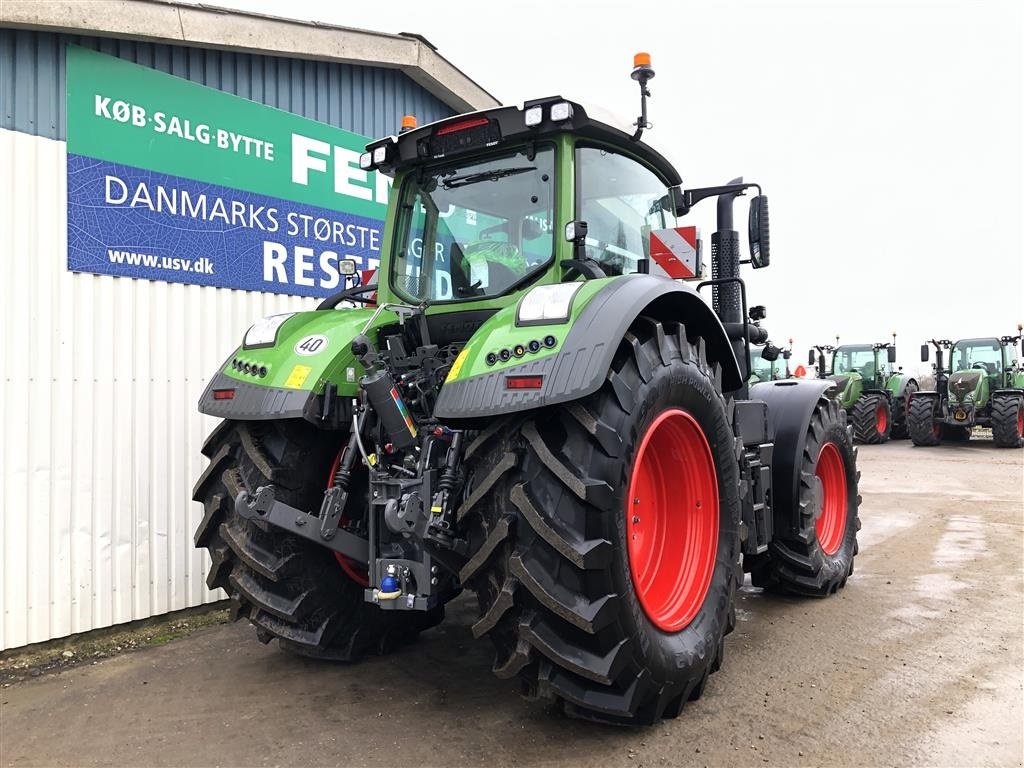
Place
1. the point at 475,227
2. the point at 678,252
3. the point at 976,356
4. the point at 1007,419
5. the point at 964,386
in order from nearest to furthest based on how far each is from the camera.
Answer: the point at 475,227 < the point at 678,252 < the point at 1007,419 < the point at 964,386 < the point at 976,356

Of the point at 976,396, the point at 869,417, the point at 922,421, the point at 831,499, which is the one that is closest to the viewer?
the point at 831,499

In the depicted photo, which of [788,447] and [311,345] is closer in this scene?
[311,345]

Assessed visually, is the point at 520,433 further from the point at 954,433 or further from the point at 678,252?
the point at 954,433

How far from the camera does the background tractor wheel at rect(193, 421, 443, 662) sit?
10.9ft

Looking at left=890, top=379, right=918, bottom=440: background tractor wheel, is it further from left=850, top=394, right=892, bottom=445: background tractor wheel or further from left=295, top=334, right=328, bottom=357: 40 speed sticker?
left=295, top=334, right=328, bottom=357: 40 speed sticker

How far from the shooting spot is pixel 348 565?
360 centimetres

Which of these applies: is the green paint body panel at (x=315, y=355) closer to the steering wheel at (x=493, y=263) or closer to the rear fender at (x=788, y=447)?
the steering wheel at (x=493, y=263)

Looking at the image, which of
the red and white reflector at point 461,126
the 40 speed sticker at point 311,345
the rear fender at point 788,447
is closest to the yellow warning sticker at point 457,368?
the 40 speed sticker at point 311,345

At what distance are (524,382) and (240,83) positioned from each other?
3827 mm

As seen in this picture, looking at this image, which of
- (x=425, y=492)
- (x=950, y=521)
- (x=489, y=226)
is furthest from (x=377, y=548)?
(x=950, y=521)

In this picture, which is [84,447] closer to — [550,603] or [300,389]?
[300,389]

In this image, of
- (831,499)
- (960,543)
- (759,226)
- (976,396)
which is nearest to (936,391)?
(976,396)

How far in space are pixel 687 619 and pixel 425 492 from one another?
1216mm

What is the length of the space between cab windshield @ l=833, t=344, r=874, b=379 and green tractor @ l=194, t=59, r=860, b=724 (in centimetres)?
1670
